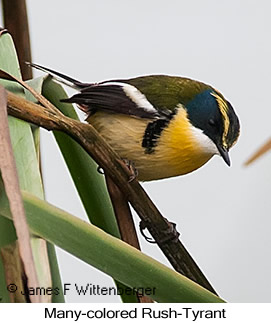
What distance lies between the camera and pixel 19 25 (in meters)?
1.04

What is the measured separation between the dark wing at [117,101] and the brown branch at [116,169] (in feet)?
1.57

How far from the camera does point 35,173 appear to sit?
2.25 ft

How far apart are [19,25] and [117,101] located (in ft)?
1.15

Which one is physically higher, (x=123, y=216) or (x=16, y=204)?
(x=16, y=204)

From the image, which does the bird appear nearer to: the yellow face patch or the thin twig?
the yellow face patch

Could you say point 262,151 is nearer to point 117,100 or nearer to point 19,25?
point 19,25

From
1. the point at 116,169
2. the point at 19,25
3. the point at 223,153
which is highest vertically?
the point at 19,25

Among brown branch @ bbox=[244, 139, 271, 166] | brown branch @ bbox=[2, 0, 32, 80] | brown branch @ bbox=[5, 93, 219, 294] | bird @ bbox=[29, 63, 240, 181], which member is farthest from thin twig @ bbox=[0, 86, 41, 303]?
bird @ bbox=[29, 63, 240, 181]

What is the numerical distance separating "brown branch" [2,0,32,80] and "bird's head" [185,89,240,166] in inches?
16.7

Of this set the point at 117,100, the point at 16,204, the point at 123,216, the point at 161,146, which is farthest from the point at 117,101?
the point at 16,204

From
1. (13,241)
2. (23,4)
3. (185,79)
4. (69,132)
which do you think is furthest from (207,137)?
(13,241)

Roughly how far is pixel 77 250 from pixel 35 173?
0.11m

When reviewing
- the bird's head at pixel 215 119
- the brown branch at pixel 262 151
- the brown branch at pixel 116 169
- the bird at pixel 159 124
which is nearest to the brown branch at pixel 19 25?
the bird at pixel 159 124

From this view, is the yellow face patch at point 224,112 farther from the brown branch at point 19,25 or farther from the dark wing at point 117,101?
the brown branch at point 19,25
